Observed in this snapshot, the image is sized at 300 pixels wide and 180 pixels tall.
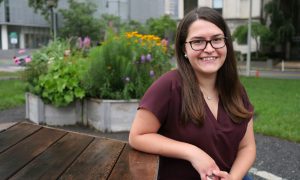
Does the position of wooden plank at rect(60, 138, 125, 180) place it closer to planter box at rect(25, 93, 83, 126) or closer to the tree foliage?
planter box at rect(25, 93, 83, 126)

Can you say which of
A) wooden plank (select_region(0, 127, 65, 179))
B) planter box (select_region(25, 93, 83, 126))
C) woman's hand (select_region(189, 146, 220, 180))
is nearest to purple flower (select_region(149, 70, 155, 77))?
planter box (select_region(25, 93, 83, 126))

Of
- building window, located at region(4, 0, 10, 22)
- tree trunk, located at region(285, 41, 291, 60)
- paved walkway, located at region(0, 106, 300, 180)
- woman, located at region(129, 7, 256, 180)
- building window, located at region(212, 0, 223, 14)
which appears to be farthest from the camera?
building window, located at region(4, 0, 10, 22)

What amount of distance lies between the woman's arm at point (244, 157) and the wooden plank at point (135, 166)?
45cm

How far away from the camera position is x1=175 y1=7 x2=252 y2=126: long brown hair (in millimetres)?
1986

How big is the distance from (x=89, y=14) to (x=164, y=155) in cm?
5026

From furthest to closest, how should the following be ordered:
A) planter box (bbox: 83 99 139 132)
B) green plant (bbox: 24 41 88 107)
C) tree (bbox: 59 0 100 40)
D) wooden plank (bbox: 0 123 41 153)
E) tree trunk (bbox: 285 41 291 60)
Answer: tree (bbox: 59 0 100 40)
tree trunk (bbox: 285 41 291 60)
green plant (bbox: 24 41 88 107)
planter box (bbox: 83 99 139 132)
wooden plank (bbox: 0 123 41 153)

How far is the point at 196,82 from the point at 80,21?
4834 centimetres

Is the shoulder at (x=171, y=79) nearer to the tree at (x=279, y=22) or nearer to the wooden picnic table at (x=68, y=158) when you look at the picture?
the wooden picnic table at (x=68, y=158)

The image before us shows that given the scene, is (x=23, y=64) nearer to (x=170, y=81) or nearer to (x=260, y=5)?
(x=170, y=81)

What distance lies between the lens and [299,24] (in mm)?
40188

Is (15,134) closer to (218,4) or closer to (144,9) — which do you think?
(218,4)

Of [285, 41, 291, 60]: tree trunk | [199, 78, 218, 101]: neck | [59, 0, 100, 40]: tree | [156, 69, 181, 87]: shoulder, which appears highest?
[59, 0, 100, 40]: tree

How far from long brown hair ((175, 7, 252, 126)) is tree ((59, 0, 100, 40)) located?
4741cm

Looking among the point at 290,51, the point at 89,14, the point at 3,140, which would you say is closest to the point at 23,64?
the point at 3,140
